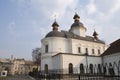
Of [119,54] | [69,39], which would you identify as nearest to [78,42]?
[69,39]

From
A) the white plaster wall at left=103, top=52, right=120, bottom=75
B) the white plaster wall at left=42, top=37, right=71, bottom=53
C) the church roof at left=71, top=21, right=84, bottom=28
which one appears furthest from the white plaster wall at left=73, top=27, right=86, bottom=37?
the white plaster wall at left=103, top=52, right=120, bottom=75

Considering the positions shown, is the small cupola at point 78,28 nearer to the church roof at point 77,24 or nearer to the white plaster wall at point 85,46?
the church roof at point 77,24

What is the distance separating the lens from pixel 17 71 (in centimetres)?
8775

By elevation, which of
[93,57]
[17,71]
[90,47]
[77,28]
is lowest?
[17,71]

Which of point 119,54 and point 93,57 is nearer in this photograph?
point 119,54

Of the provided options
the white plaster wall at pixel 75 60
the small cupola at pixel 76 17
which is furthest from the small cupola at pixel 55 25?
the white plaster wall at pixel 75 60

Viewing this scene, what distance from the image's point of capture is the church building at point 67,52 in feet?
106

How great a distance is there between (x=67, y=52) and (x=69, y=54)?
5128 mm

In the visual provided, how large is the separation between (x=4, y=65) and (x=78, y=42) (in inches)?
2206

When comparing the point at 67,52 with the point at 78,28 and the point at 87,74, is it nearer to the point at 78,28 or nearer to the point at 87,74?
the point at 78,28

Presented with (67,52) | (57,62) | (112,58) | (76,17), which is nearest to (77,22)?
(76,17)

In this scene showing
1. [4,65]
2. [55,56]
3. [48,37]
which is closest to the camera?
[55,56]

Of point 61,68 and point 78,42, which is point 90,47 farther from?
point 61,68

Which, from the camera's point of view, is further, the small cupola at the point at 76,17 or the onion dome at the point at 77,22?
the small cupola at the point at 76,17
